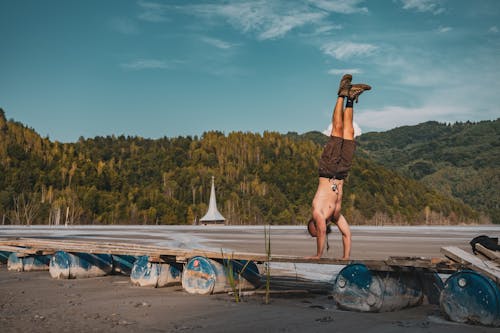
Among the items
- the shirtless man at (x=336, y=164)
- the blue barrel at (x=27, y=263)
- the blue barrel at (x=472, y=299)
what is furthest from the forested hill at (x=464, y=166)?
the blue barrel at (x=472, y=299)

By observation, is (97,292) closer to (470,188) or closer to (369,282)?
(369,282)

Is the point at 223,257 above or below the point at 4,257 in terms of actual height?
above

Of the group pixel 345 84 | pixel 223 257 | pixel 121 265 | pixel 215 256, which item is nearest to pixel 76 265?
pixel 121 265

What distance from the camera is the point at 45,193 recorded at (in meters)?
81.5

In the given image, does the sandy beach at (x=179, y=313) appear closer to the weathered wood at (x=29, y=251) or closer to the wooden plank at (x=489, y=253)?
the wooden plank at (x=489, y=253)

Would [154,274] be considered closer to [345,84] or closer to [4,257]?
[345,84]

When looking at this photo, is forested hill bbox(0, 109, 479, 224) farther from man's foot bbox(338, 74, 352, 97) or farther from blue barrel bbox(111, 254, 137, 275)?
man's foot bbox(338, 74, 352, 97)

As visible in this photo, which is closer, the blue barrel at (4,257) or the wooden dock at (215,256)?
the wooden dock at (215,256)

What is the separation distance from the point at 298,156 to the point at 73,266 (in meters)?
105

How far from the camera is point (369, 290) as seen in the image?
6348mm

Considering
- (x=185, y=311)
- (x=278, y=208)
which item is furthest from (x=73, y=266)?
(x=278, y=208)

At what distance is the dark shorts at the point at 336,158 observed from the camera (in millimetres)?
7027

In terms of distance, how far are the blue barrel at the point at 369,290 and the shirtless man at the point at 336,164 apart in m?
0.47

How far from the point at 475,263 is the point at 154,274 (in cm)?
535
